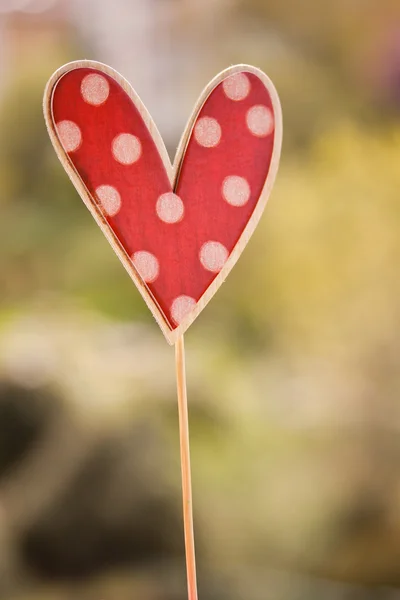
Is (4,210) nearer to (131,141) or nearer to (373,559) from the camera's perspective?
(131,141)

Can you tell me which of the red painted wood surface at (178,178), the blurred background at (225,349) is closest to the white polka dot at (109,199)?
the red painted wood surface at (178,178)

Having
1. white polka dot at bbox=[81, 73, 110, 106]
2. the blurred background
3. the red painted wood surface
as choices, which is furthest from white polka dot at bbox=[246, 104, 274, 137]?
the blurred background

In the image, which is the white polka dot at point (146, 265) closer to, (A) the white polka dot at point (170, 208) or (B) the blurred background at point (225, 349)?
(A) the white polka dot at point (170, 208)

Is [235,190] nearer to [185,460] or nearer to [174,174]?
[174,174]

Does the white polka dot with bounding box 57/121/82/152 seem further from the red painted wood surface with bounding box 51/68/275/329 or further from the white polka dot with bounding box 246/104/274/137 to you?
the white polka dot with bounding box 246/104/274/137

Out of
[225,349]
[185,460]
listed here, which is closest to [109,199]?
[185,460]

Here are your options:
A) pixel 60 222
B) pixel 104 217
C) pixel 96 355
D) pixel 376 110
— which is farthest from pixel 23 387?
pixel 376 110
